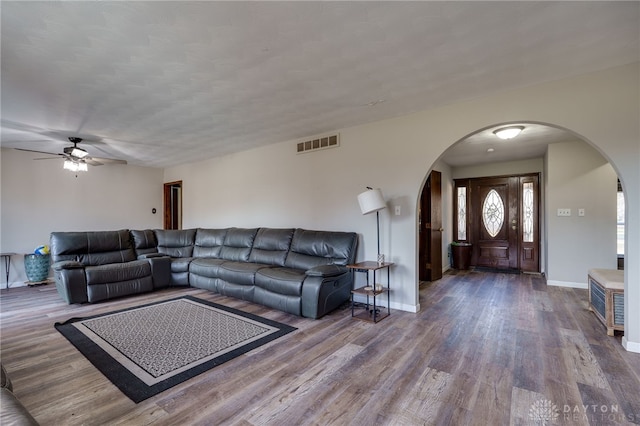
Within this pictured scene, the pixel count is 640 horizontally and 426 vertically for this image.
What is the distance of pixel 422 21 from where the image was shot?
6.26 feet

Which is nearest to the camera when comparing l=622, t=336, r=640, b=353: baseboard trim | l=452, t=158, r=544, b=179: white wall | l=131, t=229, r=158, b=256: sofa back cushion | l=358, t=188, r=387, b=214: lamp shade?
l=622, t=336, r=640, b=353: baseboard trim

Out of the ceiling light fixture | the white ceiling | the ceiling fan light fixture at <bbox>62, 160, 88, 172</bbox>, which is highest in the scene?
the white ceiling

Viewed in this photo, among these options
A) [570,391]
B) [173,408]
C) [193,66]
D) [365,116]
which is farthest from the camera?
[365,116]

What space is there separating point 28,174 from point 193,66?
516cm

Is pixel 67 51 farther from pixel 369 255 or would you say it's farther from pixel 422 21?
pixel 369 255

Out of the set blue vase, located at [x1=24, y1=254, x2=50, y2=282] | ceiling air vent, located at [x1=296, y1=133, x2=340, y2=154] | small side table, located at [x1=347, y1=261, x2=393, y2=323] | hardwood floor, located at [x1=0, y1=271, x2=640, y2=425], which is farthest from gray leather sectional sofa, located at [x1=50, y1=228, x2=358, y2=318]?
ceiling air vent, located at [x1=296, y1=133, x2=340, y2=154]

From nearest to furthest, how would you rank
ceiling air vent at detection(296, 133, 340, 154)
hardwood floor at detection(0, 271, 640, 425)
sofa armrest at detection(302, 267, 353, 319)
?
1. hardwood floor at detection(0, 271, 640, 425)
2. sofa armrest at detection(302, 267, 353, 319)
3. ceiling air vent at detection(296, 133, 340, 154)

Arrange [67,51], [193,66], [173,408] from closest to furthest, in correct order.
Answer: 1. [173,408]
2. [67,51]
3. [193,66]

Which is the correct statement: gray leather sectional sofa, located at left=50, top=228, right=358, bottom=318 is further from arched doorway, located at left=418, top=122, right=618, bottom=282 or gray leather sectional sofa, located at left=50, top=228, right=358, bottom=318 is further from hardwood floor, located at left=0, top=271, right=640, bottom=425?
arched doorway, located at left=418, top=122, right=618, bottom=282

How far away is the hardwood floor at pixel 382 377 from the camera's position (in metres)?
1.73

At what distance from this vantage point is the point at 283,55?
2.29 meters

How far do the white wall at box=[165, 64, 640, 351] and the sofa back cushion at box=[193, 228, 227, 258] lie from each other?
1.65 ft

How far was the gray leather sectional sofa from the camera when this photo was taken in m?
3.50

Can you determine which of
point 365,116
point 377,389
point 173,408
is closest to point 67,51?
point 173,408
